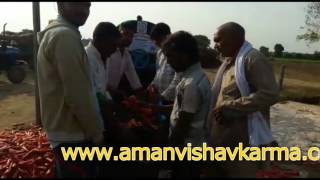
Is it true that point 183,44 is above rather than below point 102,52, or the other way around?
above

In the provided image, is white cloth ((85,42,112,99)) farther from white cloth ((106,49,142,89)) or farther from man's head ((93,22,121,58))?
white cloth ((106,49,142,89))

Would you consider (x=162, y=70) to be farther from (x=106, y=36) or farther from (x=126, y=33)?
(x=106, y=36)

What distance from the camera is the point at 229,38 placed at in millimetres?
3498

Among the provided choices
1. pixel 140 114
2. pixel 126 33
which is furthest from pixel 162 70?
pixel 140 114

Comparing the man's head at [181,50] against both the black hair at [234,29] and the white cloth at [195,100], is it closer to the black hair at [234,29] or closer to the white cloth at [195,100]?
the white cloth at [195,100]

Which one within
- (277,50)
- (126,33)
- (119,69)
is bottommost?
(277,50)

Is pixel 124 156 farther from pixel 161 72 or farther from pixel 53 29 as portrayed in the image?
pixel 161 72

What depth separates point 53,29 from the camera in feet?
8.96

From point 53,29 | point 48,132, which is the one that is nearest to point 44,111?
point 48,132

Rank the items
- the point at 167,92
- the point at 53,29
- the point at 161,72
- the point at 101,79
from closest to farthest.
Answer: the point at 53,29
the point at 101,79
the point at 167,92
the point at 161,72

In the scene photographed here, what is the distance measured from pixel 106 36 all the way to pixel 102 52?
183 mm

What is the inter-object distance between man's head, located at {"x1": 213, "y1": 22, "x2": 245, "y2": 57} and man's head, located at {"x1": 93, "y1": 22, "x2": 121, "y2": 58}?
0.83 m

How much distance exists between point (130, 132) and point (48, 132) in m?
0.76

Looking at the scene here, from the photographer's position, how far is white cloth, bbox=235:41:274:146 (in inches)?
134
